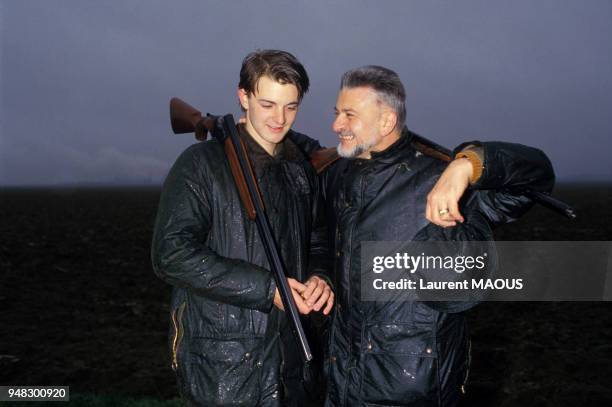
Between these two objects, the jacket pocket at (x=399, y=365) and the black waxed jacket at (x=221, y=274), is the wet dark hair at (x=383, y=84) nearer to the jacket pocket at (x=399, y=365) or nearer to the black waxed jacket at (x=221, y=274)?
the black waxed jacket at (x=221, y=274)

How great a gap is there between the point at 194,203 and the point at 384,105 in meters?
1.39

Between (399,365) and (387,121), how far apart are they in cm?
154

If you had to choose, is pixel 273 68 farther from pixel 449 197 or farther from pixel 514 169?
pixel 514 169

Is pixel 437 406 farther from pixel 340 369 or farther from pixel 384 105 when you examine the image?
pixel 384 105

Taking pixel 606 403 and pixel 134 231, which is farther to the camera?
pixel 134 231

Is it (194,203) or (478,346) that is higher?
A: (194,203)

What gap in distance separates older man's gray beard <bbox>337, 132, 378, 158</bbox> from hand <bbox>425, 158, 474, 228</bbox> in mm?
868

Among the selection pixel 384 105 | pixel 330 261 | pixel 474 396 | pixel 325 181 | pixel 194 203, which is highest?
pixel 384 105

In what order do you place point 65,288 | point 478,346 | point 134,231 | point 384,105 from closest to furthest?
point 384,105 → point 478,346 → point 65,288 → point 134,231

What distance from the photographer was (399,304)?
2.82 meters

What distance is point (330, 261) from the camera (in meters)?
3.24

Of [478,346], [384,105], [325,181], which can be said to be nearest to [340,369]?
[325,181]

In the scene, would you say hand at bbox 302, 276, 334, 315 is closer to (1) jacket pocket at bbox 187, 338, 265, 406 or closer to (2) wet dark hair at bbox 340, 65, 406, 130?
(1) jacket pocket at bbox 187, 338, 265, 406

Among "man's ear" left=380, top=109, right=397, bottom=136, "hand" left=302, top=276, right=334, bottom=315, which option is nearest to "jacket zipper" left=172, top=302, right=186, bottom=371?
"hand" left=302, top=276, right=334, bottom=315
